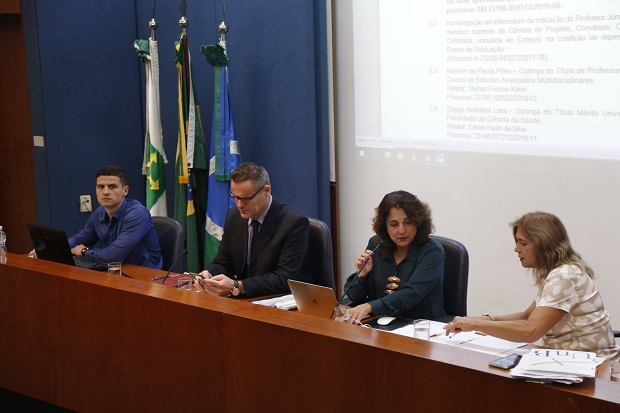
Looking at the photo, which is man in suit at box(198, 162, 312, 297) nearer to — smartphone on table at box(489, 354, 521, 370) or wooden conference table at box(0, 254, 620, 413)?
wooden conference table at box(0, 254, 620, 413)

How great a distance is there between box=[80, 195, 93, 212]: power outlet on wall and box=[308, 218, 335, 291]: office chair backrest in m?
2.72

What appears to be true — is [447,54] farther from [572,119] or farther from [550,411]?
[550,411]

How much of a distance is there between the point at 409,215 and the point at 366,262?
27 cm

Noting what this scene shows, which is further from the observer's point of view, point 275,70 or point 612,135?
point 275,70

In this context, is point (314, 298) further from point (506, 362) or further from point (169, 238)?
point (169, 238)

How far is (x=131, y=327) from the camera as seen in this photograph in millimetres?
3150

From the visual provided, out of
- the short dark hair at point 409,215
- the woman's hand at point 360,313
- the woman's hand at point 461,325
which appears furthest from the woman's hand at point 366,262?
the woman's hand at point 461,325

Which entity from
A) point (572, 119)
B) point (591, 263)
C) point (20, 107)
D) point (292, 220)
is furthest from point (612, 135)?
point (20, 107)

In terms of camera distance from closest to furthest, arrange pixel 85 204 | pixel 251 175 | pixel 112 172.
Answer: pixel 251 175 → pixel 112 172 → pixel 85 204

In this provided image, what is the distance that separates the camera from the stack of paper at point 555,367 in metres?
2.06

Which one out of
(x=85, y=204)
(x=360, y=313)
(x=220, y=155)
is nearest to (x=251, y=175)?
(x=360, y=313)

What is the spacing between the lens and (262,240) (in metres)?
4.10

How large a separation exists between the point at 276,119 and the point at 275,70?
1.04ft

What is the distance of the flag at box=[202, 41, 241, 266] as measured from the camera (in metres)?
5.67
